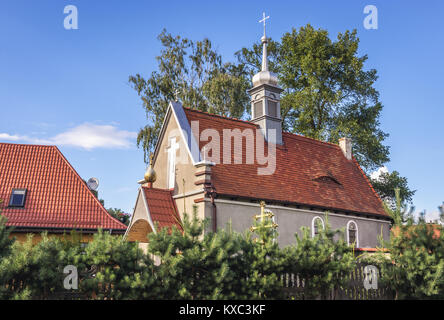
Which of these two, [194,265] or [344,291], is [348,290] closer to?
[344,291]

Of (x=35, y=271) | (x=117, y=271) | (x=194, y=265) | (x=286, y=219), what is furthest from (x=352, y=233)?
(x=35, y=271)

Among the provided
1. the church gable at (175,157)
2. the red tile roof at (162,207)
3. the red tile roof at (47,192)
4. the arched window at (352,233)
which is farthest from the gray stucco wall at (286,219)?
the red tile roof at (47,192)

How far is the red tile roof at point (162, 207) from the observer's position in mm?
16578

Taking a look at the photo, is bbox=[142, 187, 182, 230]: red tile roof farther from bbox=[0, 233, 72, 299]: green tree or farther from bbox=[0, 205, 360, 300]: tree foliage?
bbox=[0, 233, 72, 299]: green tree

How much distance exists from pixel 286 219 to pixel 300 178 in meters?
3.03

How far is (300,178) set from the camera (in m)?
21.1

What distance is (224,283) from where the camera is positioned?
878 cm

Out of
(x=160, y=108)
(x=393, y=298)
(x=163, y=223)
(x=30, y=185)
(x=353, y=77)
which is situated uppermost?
(x=353, y=77)

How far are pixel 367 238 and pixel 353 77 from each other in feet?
47.2

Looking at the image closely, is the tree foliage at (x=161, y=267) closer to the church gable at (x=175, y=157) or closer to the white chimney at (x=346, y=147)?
the church gable at (x=175, y=157)

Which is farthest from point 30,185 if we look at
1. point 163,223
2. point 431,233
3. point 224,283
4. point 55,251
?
point 431,233
